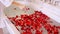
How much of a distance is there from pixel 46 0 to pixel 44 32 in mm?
1009

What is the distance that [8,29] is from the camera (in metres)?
1.65

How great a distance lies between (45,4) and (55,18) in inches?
18.3

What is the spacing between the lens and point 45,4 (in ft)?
7.73

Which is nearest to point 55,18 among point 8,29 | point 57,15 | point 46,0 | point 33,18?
point 57,15

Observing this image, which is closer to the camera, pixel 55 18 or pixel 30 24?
pixel 30 24

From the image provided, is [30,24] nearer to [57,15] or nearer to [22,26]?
[22,26]

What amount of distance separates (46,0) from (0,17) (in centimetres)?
107

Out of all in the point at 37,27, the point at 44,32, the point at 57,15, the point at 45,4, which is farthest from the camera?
the point at 45,4

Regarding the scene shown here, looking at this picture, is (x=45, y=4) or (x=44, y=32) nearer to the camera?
(x=44, y=32)

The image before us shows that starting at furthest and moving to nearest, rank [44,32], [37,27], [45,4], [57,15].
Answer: [45,4]
[57,15]
[37,27]
[44,32]

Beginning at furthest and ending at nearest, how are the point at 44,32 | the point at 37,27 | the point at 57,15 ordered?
the point at 57,15 → the point at 37,27 → the point at 44,32

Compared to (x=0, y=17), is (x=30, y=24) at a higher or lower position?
lower

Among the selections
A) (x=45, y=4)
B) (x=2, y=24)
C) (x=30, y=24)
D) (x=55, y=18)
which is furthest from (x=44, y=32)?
(x=45, y=4)

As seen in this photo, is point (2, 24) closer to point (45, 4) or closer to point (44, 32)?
point (44, 32)
